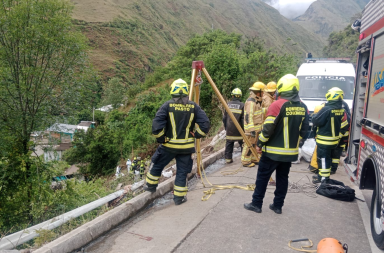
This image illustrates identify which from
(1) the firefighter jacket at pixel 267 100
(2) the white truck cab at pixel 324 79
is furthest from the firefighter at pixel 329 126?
(2) the white truck cab at pixel 324 79

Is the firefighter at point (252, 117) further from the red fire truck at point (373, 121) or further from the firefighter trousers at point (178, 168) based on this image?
the firefighter trousers at point (178, 168)

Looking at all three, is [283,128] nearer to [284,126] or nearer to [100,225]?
[284,126]

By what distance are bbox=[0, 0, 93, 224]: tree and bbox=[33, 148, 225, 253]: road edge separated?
671cm

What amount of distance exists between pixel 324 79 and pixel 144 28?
100m

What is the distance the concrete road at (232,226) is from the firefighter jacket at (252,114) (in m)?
1.83

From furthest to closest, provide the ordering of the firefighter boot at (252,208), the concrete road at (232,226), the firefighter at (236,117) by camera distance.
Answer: the firefighter at (236,117) < the firefighter boot at (252,208) < the concrete road at (232,226)

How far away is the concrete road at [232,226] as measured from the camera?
349cm

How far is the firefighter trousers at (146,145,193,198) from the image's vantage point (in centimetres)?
483

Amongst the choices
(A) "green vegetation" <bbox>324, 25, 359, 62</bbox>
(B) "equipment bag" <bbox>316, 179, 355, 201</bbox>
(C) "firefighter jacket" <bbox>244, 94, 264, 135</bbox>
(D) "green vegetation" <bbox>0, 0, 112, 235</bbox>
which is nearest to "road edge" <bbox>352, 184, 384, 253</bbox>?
(B) "equipment bag" <bbox>316, 179, 355, 201</bbox>

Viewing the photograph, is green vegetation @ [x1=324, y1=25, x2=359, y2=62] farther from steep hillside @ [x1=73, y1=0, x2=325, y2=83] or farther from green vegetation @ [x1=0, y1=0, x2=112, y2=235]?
green vegetation @ [x1=0, y1=0, x2=112, y2=235]

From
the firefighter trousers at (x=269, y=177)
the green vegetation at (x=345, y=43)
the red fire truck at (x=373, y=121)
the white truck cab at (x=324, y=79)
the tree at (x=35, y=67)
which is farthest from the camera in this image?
the green vegetation at (x=345, y=43)

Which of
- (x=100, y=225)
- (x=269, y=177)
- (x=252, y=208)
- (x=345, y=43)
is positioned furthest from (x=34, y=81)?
(x=345, y=43)

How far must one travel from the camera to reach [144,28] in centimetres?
10244

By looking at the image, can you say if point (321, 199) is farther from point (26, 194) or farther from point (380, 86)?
point (26, 194)
